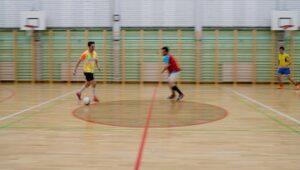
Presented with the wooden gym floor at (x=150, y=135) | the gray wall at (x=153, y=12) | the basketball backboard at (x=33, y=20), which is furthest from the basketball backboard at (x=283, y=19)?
the basketball backboard at (x=33, y=20)

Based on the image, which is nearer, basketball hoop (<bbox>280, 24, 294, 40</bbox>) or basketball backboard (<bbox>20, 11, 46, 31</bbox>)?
basketball hoop (<bbox>280, 24, 294, 40</bbox>)

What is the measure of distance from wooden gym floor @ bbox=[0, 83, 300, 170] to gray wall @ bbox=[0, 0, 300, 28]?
24.0 feet

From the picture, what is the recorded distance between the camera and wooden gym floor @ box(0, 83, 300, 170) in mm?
4926

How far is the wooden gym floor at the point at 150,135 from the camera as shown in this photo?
4926mm

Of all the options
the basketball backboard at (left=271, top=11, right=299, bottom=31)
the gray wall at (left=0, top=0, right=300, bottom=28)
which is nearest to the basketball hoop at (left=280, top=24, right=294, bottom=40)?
the basketball backboard at (left=271, top=11, right=299, bottom=31)

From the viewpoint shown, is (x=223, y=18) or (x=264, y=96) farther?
(x=223, y=18)

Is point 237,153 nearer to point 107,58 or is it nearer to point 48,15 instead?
point 107,58

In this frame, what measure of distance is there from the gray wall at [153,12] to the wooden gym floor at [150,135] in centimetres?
730

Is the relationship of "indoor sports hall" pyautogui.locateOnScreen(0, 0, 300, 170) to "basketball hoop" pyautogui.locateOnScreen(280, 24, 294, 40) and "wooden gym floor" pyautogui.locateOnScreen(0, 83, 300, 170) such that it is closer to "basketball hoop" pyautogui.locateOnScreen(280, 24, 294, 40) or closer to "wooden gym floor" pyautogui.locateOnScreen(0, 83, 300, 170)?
"basketball hoop" pyautogui.locateOnScreen(280, 24, 294, 40)

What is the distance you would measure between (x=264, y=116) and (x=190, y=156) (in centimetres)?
413

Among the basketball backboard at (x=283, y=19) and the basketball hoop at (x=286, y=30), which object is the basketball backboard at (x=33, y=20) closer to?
the basketball backboard at (x=283, y=19)

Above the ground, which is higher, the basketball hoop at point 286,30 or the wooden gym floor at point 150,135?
the basketball hoop at point 286,30

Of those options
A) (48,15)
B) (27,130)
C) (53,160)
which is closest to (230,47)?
(48,15)

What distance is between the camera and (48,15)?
711 inches
